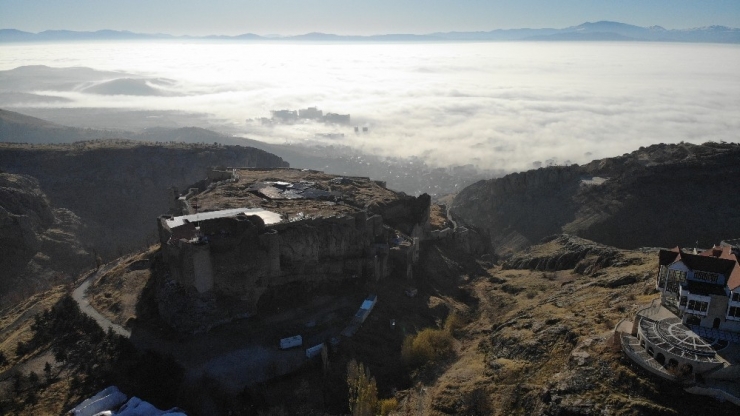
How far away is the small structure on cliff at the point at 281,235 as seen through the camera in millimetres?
46906

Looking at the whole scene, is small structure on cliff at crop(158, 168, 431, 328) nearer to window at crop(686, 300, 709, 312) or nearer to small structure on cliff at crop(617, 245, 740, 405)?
small structure on cliff at crop(617, 245, 740, 405)

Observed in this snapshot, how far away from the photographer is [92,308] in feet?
167

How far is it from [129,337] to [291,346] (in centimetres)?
1348

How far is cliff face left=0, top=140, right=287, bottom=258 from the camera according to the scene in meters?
116

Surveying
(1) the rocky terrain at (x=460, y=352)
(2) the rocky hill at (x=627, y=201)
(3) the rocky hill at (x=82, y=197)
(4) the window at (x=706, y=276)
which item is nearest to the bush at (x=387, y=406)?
(1) the rocky terrain at (x=460, y=352)

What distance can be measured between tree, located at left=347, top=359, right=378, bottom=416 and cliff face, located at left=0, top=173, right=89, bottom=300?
2479 inches

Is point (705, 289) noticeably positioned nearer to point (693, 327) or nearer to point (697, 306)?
point (697, 306)

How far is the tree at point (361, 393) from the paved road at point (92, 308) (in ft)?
65.3

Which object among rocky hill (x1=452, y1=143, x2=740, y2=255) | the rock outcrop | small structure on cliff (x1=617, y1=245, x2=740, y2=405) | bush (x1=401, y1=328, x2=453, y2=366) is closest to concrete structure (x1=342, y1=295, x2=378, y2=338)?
bush (x1=401, y1=328, x2=453, y2=366)

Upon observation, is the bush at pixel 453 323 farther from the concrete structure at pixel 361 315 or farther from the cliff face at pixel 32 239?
the cliff face at pixel 32 239

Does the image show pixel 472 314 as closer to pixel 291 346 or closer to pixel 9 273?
pixel 291 346

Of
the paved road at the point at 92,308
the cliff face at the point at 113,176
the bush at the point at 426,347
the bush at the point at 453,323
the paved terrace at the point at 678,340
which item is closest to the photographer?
the paved terrace at the point at 678,340

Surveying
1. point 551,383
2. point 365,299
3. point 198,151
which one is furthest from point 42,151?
point 551,383

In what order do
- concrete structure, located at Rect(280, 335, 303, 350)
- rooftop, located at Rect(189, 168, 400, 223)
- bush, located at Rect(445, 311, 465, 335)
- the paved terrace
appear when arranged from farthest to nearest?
rooftop, located at Rect(189, 168, 400, 223), bush, located at Rect(445, 311, 465, 335), concrete structure, located at Rect(280, 335, 303, 350), the paved terrace
